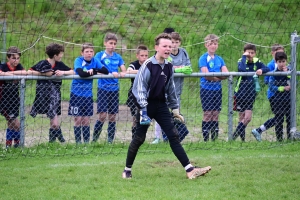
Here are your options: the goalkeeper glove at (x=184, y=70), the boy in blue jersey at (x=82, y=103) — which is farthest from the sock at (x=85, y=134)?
the goalkeeper glove at (x=184, y=70)

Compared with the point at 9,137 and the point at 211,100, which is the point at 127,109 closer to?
the point at 211,100

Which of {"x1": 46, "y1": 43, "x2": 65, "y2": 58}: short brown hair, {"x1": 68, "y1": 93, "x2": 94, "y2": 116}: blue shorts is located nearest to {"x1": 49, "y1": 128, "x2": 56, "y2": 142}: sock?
{"x1": 68, "y1": 93, "x2": 94, "y2": 116}: blue shorts

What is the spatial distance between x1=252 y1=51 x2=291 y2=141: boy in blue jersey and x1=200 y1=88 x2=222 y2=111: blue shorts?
2.87ft

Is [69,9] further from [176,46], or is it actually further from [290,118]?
[290,118]

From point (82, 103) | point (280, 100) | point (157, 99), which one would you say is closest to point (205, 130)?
point (280, 100)

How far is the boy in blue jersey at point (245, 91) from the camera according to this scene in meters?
10.4

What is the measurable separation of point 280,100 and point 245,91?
638mm

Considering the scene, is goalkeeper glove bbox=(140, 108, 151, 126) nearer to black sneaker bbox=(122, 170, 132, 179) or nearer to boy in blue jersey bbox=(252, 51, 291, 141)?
black sneaker bbox=(122, 170, 132, 179)

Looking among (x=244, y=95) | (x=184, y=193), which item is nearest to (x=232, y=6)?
(x=244, y=95)

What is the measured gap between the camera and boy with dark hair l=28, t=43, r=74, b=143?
9609mm

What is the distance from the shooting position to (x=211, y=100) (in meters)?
10.3

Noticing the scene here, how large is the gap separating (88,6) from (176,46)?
22.5 feet

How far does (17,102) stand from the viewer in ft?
32.0

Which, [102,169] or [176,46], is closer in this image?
[102,169]
